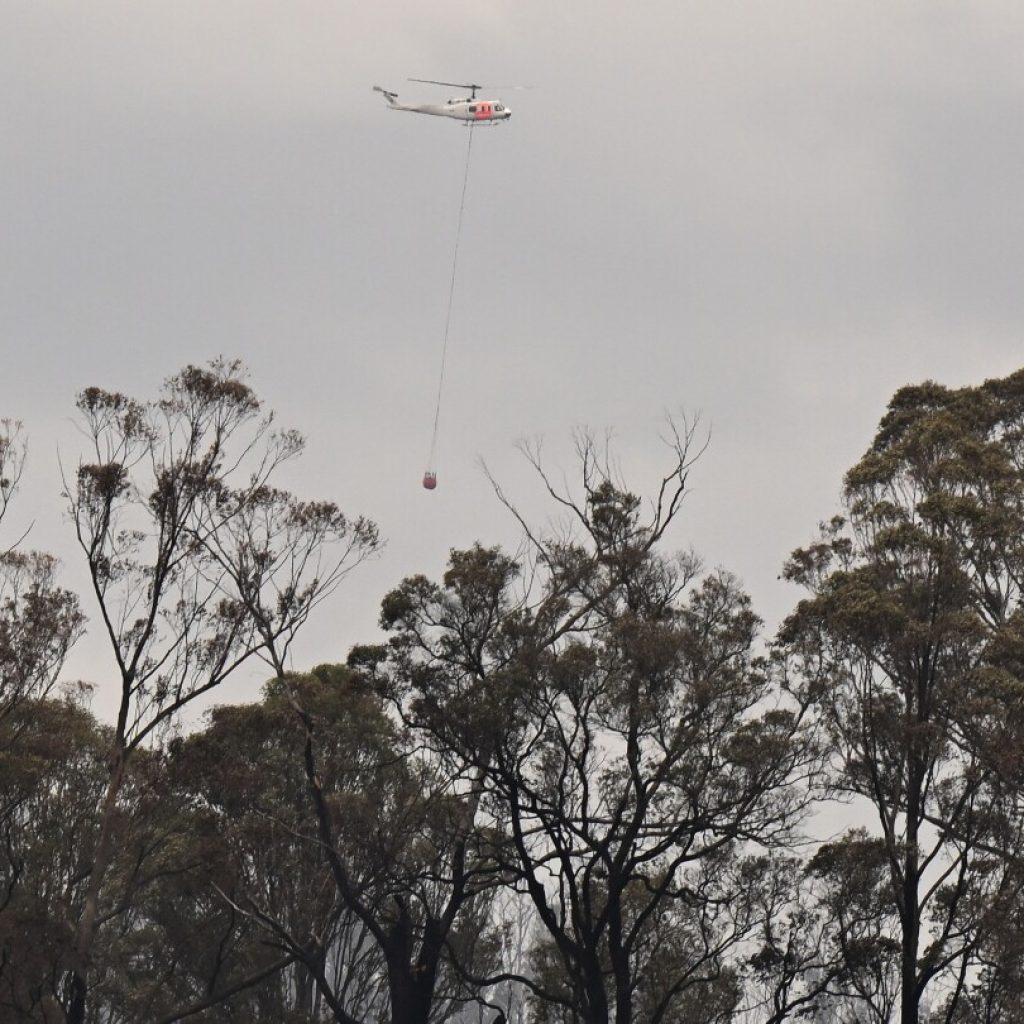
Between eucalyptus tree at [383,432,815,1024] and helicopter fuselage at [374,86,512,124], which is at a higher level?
helicopter fuselage at [374,86,512,124]

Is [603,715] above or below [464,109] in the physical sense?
below

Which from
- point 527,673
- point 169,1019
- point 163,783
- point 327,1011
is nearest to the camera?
point 527,673

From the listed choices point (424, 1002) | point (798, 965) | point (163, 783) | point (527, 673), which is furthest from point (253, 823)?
point (798, 965)

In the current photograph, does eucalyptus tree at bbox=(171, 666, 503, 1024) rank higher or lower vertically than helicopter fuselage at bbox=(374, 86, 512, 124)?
lower

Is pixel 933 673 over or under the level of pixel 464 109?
under

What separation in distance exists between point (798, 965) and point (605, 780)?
549cm

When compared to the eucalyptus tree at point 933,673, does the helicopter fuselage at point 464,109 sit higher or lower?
higher

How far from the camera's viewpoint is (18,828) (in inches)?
1328

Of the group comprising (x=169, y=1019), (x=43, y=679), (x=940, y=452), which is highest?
(x=940, y=452)

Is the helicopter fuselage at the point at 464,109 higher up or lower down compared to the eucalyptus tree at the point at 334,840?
higher up

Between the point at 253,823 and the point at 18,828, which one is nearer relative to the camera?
the point at 253,823

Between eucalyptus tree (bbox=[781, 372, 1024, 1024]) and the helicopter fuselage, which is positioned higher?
the helicopter fuselage

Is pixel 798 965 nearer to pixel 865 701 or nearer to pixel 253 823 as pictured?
pixel 865 701

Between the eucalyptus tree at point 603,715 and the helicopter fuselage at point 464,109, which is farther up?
the helicopter fuselage at point 464,109
